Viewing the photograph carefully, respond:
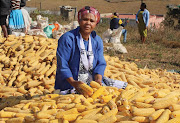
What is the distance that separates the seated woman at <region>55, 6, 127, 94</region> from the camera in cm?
277

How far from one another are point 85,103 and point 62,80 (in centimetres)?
64

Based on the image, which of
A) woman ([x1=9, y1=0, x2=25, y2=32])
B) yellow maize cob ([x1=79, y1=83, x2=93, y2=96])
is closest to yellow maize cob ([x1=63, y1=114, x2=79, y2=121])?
yellow maize cob ([x1=79, y1=83, x2=93, y2=96])

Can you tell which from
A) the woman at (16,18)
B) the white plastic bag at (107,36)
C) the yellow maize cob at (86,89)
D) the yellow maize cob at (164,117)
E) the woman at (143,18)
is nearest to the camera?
the yellow maize cob at (164,117)

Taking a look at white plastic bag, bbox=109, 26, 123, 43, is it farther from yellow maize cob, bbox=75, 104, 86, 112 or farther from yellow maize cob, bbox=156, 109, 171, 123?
yellow maize cob, bbox=156, 109, 171, 123

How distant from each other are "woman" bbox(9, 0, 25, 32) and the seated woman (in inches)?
166

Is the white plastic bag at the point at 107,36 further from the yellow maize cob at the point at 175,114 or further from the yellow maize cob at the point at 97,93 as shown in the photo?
the yellow maize cob at the point at 175,114

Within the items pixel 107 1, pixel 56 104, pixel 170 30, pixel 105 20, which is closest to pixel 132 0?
pixel 107 1

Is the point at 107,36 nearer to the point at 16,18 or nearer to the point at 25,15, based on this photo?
the point at 25,15

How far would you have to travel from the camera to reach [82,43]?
2.87m

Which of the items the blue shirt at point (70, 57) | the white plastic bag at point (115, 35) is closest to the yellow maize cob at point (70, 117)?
the blue shirt at point (70, 57)

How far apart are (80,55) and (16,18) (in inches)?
173

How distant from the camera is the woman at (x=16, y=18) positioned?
6.52 m

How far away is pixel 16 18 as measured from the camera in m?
6.66

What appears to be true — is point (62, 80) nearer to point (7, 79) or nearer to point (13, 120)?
point (13, 120)
